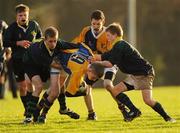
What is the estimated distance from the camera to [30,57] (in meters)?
12.6

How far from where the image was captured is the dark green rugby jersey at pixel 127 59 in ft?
38.7

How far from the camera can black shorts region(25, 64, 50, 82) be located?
12.5m

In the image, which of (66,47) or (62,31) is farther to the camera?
(62,31)

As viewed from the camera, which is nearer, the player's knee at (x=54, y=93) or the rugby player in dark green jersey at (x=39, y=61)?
the rugby player in dark green jersey at (x=39, y=61)

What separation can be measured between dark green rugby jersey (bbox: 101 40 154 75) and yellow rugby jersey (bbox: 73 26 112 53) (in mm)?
824

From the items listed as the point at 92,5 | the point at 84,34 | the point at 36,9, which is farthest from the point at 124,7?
the point at 84,34

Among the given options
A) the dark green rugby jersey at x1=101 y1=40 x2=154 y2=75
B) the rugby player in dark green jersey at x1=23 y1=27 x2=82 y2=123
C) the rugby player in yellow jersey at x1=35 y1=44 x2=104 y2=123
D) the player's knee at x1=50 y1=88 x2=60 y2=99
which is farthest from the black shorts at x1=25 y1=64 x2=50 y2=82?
the dark green rugby jersey at x1=101 y1=40 x2=154 y2=75

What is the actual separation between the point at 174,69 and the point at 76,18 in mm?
6383

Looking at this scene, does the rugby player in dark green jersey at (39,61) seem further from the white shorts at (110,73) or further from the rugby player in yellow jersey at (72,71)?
the white shorts at (110,73)

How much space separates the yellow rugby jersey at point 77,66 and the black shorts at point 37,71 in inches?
19.6

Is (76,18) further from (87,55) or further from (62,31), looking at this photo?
(87,55)

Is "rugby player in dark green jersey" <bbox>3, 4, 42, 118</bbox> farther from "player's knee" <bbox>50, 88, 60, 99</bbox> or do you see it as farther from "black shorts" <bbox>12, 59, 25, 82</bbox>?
"player's knee" <bbox>50, 88, 60, 99</bbox>

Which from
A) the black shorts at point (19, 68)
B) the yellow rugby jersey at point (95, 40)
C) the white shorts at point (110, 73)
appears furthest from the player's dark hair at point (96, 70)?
the black shorts at point (19, 68)

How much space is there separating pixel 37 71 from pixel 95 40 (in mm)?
1078
